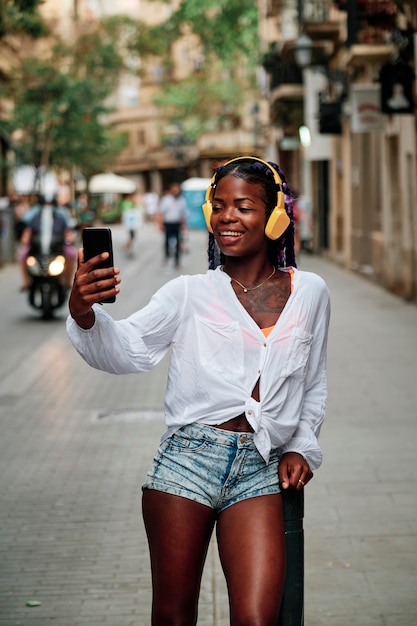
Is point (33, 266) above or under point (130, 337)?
under

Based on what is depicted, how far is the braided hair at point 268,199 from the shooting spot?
A: 3.69m

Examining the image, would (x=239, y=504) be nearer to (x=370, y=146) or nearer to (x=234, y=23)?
(x=370, y=146)

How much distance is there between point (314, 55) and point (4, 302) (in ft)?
39.3

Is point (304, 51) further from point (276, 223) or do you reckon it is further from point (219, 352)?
point (219, 352)

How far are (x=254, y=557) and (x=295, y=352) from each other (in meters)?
0.59

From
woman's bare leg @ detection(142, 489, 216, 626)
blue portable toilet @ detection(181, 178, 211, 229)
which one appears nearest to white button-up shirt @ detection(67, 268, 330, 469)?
woman's bare leg @ detection(142, 489, 216, 626)

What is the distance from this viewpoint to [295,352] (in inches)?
143

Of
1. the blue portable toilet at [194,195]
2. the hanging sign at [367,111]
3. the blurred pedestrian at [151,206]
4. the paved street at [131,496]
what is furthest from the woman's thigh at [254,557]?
the blurred pedestrian at [151,206]

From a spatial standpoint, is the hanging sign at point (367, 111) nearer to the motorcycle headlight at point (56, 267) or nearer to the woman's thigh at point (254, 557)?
the motorcycle headlight at point (56, 267)

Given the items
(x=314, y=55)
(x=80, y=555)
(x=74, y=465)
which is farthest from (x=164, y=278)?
(x=80, y=555)

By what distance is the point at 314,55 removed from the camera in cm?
3033

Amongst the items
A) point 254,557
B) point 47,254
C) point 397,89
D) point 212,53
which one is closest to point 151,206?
point 212,53

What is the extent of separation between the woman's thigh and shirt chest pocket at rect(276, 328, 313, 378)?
353 millimetres

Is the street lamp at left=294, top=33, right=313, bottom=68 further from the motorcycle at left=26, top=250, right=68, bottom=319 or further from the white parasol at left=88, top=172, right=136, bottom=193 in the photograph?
the white parasol at left=88, top=172, right=136, bottom=193
